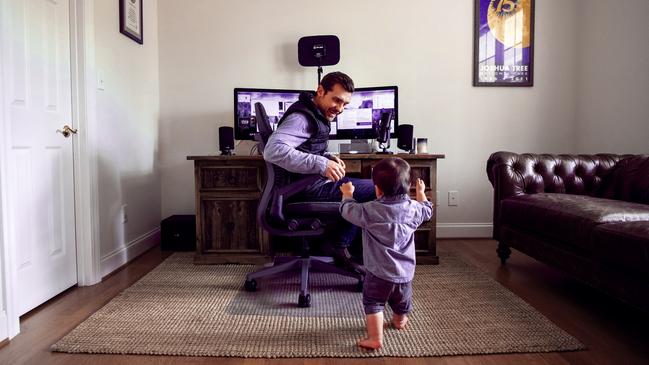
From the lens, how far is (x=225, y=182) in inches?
105

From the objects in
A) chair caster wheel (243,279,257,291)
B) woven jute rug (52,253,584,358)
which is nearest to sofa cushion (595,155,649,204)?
woven jute rug (52,253,584,358)

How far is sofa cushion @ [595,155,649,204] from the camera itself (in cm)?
219

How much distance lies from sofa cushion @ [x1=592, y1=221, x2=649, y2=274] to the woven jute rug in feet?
1.13

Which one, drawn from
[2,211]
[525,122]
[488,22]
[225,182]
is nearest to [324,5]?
[488,22]

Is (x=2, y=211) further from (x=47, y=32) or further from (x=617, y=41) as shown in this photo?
(x=617, y=41)

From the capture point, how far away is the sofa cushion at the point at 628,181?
2193mm

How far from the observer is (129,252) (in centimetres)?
276

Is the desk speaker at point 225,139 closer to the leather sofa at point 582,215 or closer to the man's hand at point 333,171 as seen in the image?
the man's hand at point 333,171

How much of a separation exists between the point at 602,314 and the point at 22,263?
2555mm

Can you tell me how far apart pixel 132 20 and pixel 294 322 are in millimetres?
2322

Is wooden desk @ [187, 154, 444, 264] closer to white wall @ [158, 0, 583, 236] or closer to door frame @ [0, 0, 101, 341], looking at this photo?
door frame @ [0, 0, 101, 341]

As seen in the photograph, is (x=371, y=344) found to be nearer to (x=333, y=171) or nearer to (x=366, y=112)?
(x=333, y=171)

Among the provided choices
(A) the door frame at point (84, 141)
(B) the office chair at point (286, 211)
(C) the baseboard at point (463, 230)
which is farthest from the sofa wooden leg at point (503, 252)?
(A) the door frame at point (84, 141)

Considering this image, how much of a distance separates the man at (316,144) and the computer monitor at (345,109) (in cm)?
106
